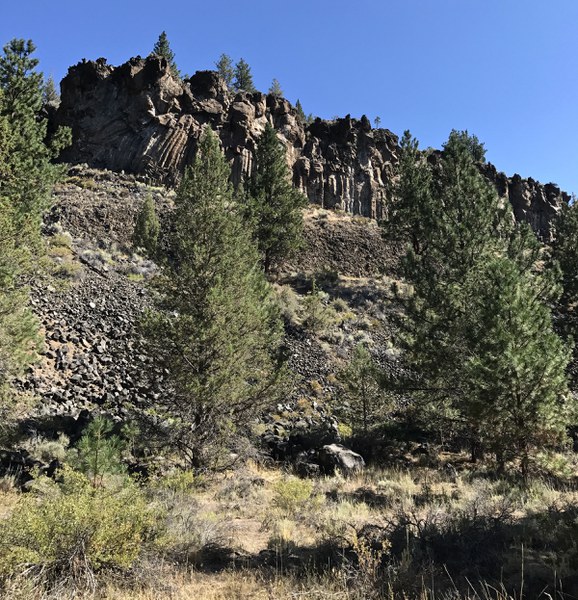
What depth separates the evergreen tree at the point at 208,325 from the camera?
11.6 m

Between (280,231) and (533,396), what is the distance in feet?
74.9

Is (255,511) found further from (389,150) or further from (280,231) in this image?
(389,150)

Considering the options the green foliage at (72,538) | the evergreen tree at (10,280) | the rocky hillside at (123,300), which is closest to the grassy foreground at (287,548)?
the green foliage at (72,538)

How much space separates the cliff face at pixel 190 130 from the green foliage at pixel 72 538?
1488 inches

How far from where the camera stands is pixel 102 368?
56.5 ft

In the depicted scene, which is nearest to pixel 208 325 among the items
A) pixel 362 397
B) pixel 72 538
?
pixel 72 538

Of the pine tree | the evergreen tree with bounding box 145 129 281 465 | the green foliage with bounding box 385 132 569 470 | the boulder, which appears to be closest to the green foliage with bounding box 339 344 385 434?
the green foliage with bounding box 385 132 569 470

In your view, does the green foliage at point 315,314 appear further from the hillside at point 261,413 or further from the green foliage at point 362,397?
the green foliage at point 362,397

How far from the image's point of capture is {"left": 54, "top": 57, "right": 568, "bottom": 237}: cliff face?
43.1 m

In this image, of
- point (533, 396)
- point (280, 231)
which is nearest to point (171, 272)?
point (533, 396)

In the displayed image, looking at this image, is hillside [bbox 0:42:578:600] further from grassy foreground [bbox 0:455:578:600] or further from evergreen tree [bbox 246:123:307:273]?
evergreen tree [bbox 246:123:307:273]

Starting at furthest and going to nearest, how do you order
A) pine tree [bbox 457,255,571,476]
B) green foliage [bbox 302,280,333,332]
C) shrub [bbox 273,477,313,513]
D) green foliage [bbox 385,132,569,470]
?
green foliage [bbox 302,280,333,332], green foliage [bbox 385,132,569,470], pine tree [bbox 457,255,571,476], shrub [bbox 273,477,313,513]

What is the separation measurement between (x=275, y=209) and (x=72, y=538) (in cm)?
2778

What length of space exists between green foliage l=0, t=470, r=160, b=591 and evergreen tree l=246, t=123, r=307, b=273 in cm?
2533
